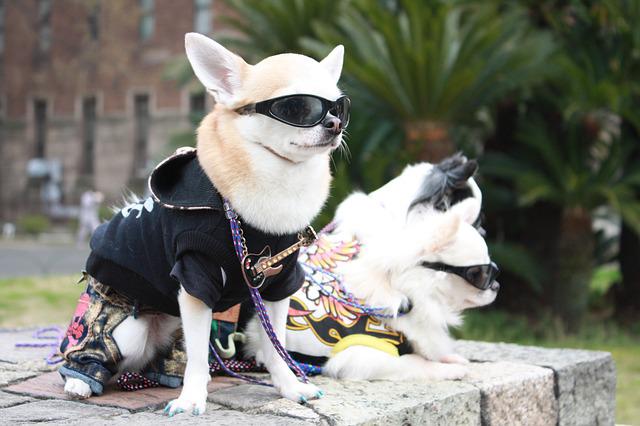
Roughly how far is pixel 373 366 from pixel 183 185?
115 cm

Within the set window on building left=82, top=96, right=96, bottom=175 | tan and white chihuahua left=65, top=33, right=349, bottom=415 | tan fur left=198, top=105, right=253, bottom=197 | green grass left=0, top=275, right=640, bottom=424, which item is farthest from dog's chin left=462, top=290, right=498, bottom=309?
window on building left=82, top=96, right=96, bottom=175

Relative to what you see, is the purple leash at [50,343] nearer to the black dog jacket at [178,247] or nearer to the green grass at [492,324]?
the black dog jacket at [178,247]

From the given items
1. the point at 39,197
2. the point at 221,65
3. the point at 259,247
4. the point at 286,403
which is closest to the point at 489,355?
the point at 286,403

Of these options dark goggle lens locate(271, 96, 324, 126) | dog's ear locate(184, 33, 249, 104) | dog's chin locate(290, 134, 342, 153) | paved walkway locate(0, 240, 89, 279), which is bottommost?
dog's chin locate(290, 134, 342, 153)

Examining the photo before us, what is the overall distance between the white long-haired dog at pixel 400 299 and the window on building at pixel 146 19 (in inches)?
994

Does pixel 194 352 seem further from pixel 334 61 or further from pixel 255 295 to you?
pixel 334 61

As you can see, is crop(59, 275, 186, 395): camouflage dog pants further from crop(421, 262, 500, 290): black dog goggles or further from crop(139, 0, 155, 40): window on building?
crop(139, 0, 155, 40): window on building

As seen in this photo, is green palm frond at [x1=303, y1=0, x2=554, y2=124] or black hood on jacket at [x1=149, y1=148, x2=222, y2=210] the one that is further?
green palm frond at [x1=303, y1=0, x2=554, y2=124]

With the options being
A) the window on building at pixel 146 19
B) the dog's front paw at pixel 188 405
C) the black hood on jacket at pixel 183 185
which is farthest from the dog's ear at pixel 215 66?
the window on building at pixel 146 19

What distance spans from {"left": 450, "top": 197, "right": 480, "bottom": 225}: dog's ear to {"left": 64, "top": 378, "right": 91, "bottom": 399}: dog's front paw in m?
1.68

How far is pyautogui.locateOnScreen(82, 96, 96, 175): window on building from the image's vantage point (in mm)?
29125

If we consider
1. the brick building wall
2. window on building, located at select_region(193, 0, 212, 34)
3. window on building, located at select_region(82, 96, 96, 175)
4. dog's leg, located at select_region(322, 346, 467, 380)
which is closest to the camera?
dog's leg, located at select_region(322, 346, 467, 380)

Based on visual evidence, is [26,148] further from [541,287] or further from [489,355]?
[489,355]

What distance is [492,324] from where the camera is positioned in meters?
8.59
